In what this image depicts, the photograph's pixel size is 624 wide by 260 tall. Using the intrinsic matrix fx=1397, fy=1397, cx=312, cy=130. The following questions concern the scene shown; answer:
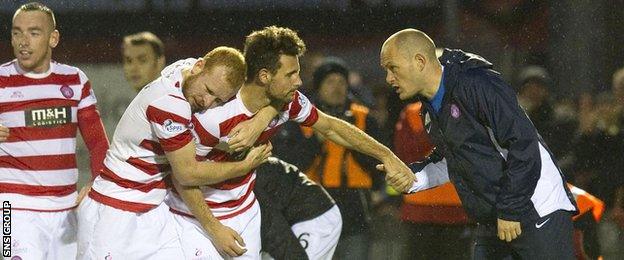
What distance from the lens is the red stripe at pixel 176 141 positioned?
19.4 ft

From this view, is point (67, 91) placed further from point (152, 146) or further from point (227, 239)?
point (227, 239)

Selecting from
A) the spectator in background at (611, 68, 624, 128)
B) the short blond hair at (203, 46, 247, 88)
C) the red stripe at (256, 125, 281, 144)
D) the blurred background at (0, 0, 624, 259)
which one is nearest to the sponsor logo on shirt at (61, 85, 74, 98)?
the red stripe at (256, 125, 281, 144)

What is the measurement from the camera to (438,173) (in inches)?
251

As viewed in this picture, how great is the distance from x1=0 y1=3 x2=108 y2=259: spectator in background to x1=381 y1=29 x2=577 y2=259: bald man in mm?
1624

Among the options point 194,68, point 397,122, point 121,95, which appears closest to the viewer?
point 194,68

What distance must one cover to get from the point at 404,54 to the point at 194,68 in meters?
0.91

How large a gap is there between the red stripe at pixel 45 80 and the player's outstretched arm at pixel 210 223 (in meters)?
0.94

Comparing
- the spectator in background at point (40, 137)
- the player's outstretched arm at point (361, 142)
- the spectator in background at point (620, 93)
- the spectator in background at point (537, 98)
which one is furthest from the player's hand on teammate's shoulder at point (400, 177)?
the spectator in background at point (620, 93)

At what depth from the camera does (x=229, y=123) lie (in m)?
6.23

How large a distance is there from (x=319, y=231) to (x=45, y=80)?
1.64m

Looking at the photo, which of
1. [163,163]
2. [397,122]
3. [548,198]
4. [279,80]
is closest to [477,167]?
[548,198]

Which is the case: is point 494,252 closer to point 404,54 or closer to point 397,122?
point 404,54

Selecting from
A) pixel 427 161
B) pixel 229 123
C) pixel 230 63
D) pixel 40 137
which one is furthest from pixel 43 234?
pixel 427 161

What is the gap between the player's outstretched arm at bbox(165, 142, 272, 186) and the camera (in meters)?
5.95
